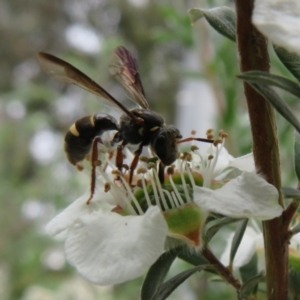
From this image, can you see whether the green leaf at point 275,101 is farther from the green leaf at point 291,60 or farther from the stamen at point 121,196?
the stamen at point 121,196

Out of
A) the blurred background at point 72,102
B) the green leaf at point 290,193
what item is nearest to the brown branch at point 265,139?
the green leaf at point 290,193

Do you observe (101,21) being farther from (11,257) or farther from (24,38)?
(11,257)

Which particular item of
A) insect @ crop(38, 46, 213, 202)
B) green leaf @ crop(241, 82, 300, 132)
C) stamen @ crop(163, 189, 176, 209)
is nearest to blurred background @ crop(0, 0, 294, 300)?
insect @ crop(38, 46, 213, 202)

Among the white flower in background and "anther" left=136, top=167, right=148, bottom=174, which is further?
"anther" left=136, top=167, right=148, bottom=174

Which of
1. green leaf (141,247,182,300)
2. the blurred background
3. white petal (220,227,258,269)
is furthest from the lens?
the blurred background

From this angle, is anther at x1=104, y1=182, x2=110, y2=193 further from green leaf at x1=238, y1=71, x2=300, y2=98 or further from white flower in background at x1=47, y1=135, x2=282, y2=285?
green leaf at x1=238, y1=71, x2=300, y2=98

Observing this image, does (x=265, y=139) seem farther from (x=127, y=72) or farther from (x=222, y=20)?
(x=127, y=72)
